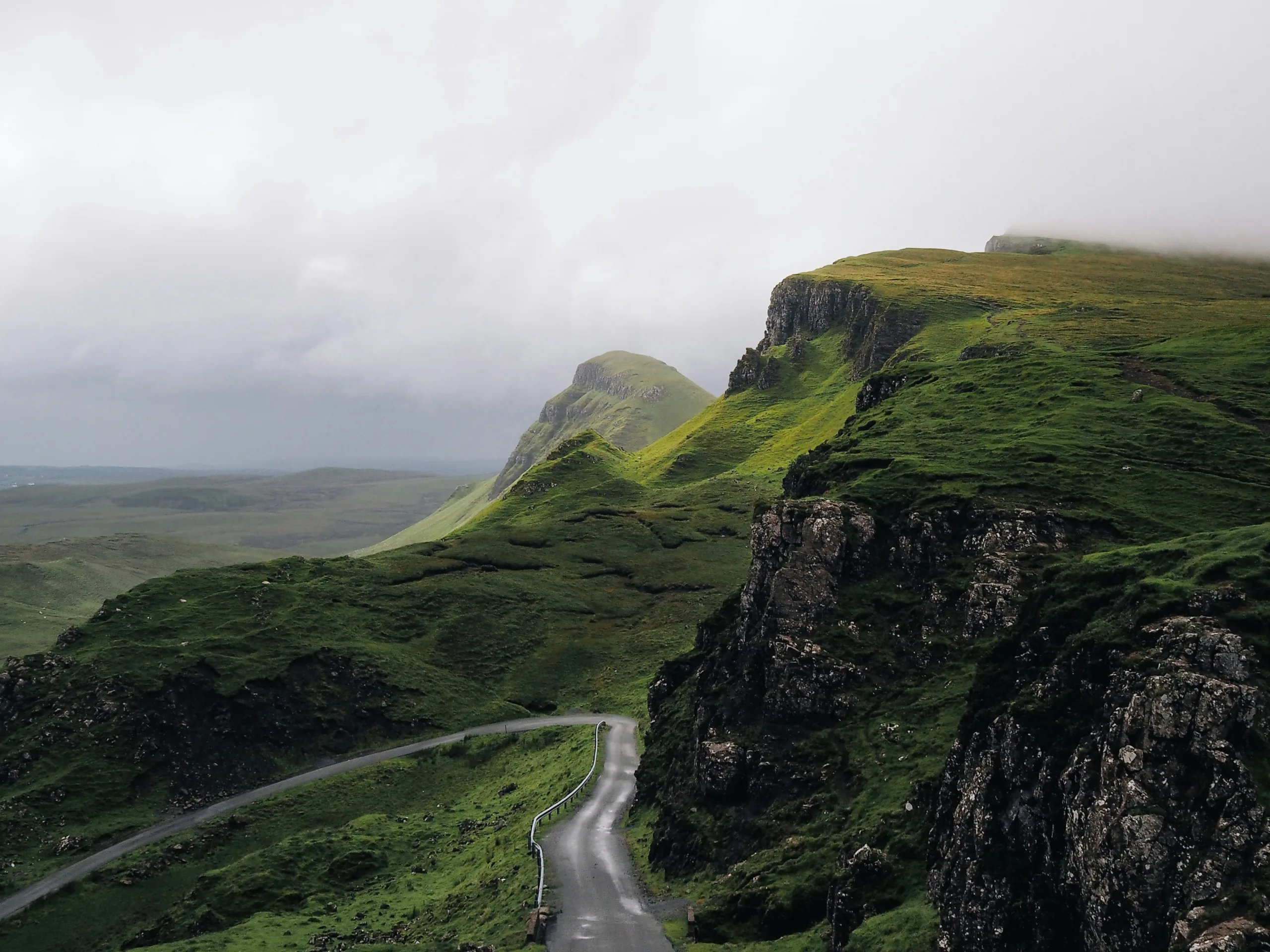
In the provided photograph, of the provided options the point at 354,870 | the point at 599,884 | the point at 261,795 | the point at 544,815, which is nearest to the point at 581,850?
the point at 599,884

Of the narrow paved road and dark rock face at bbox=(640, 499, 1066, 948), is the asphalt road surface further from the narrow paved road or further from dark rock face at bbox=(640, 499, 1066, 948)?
dark rock face at bbox=(640, 499, 1066, 948)

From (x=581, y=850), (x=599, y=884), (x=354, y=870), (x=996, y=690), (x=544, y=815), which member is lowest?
(x=354, y=870)

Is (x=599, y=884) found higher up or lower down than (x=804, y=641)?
lower down

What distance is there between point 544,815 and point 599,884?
699 inches

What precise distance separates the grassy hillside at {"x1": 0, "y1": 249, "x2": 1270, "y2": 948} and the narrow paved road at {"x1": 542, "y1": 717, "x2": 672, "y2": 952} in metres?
2.71

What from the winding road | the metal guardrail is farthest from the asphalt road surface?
the metal guardrail

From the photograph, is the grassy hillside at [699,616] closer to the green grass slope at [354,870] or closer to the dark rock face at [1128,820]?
the green grass slope at [354,870]

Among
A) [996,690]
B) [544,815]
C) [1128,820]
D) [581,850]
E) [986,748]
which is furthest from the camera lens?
[544,815]

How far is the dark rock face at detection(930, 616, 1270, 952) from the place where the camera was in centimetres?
2711

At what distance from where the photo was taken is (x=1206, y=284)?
198125 millimetres

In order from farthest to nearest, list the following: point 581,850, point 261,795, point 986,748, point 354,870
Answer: point 261,795
point 354,870
point 581,850
point 986,748

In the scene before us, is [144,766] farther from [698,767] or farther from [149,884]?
[698,767]

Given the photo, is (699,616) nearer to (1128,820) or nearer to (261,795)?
(261,795)

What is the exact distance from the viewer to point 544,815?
7262 cm
